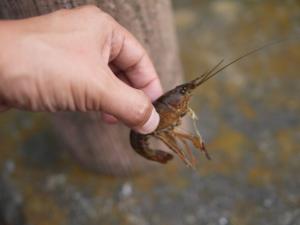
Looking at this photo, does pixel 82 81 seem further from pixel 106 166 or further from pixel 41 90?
pixel 106 166

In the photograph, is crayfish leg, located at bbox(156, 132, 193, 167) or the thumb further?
crayfish leg, located at bbox(156, 132, 193, 167)

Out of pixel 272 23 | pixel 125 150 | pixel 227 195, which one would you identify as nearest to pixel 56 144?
pixel 125 150

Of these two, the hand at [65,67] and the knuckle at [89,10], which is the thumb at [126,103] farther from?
the knuckle at [89,10]

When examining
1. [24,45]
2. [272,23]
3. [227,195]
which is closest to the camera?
[24,45]

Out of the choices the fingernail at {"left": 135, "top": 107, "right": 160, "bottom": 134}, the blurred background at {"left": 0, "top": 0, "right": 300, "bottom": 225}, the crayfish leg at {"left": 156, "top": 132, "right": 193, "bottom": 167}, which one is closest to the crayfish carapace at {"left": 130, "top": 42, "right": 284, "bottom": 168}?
the crayfish leg at {"left": 156, "top": 132, "right": 193, "bottom": 167}

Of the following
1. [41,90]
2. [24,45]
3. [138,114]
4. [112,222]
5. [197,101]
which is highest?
[24,45]

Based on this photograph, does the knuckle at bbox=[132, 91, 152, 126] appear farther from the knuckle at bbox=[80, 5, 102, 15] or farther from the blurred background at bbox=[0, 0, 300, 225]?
the blurred background at bbox=[0, 0, 300, 225]

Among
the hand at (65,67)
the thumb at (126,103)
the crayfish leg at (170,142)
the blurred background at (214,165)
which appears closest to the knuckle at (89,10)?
the hand at (65,67)
